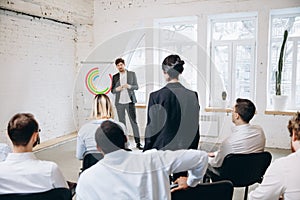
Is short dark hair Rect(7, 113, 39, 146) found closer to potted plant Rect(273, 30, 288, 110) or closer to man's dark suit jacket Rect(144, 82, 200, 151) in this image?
man's dark suit jacket Rect(144, 82, 200, 151)

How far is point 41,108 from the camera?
526cm

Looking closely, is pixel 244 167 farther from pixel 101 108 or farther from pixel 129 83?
pixel 129 83

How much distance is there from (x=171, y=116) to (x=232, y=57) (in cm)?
356

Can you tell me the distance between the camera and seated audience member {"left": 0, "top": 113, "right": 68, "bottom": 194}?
148 centimetres

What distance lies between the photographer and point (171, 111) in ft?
7.13

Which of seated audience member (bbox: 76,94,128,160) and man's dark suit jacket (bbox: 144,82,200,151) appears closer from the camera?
man's dark suit jacket (bbox: 144,82,200,151)

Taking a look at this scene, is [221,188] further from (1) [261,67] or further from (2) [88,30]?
(2) [88,30]

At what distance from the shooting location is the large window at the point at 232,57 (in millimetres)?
5253

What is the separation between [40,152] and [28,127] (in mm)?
3309

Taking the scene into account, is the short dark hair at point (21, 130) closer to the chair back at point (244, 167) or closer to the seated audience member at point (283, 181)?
the seated audience member at point (283, 181)

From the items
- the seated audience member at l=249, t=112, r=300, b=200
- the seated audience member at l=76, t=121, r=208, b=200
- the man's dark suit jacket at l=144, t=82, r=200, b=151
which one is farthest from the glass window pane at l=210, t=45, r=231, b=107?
the seated audience member at l=76, t=121, r=208, b=200

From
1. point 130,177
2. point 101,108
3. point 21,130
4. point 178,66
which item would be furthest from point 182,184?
point 101,108

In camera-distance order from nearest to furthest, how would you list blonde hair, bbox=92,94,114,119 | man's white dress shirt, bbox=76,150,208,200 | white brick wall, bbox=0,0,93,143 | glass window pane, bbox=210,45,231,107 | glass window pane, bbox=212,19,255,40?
1. man's white dress shirt, bbox=76,150,208,200
2. blonde hair, bbox=92,94,114,119
3. white brick wall, bbox=0,0,93,143
4. glass window pane, bbox=212,19,255,40
5. glass window pane, bbox=210,45,231,107

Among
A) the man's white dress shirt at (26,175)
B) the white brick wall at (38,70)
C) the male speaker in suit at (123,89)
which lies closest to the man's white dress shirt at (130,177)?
the man's white dress shirt at (26,175)
